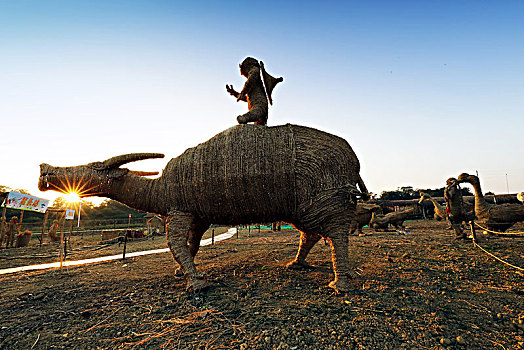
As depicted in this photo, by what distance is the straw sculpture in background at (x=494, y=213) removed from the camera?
332 inches

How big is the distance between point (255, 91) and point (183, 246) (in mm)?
3670

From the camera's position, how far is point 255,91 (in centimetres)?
570

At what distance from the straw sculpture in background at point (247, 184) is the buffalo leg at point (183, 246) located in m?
0.02

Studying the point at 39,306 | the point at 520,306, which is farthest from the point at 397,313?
the point at 39,306

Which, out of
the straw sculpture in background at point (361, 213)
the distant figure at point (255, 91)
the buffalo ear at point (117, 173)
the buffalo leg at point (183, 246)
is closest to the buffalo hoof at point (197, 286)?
the buffalo leg at point (183, 246)

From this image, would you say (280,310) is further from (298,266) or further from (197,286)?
(298,266)

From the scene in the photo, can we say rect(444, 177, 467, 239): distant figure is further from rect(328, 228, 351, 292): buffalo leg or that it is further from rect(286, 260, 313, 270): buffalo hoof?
rect(328, 228, 351, 292): buffalo leg

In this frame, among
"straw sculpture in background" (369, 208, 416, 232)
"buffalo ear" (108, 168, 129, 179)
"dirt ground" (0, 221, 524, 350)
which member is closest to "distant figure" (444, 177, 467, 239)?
"dirt ground" (0, 221, 524, 350)

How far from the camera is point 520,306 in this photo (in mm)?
3236

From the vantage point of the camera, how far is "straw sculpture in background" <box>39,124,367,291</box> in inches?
173

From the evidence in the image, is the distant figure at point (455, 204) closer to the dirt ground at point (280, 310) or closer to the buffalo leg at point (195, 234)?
the dirt ground at point (280, 310)

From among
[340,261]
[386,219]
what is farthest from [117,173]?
[386,219]

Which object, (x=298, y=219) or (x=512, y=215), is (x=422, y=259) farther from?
(x=512, y=215)

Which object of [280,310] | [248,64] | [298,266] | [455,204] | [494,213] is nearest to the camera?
[280,310]
